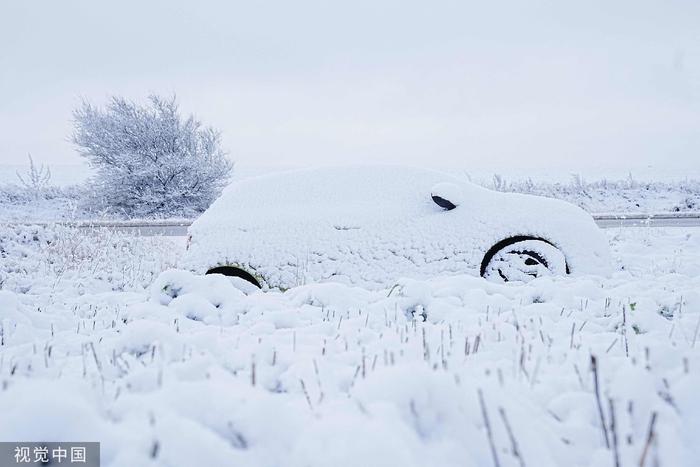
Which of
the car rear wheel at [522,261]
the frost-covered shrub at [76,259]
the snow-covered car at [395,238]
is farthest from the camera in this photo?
the frost-covered shrub at [76,259]

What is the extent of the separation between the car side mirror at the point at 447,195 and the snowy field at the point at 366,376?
1297mm

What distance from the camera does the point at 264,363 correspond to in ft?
7.35

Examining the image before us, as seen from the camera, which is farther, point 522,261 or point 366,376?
point 522,261

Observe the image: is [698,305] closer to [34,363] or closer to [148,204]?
[34,363]

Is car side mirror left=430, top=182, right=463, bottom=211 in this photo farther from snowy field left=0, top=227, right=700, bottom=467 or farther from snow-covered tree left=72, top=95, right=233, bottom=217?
snow-covered tree left=72, top=95, right=233, bottom=217

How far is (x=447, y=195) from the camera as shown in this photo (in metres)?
5.04

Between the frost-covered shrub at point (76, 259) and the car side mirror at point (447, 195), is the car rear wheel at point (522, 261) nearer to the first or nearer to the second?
the car side mirror at point (447, 195)

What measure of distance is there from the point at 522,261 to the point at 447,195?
97 centimetres

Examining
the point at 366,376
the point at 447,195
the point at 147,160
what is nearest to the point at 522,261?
the point at 447,195

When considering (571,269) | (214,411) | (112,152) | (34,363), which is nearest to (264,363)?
(214,411)

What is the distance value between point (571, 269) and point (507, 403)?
3589 millimetres

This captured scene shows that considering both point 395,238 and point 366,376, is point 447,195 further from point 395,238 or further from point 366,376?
point 366,376

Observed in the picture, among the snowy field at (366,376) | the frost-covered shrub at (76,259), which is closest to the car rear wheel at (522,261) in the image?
the snowy field at (366,376)

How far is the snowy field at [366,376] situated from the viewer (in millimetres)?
1408
